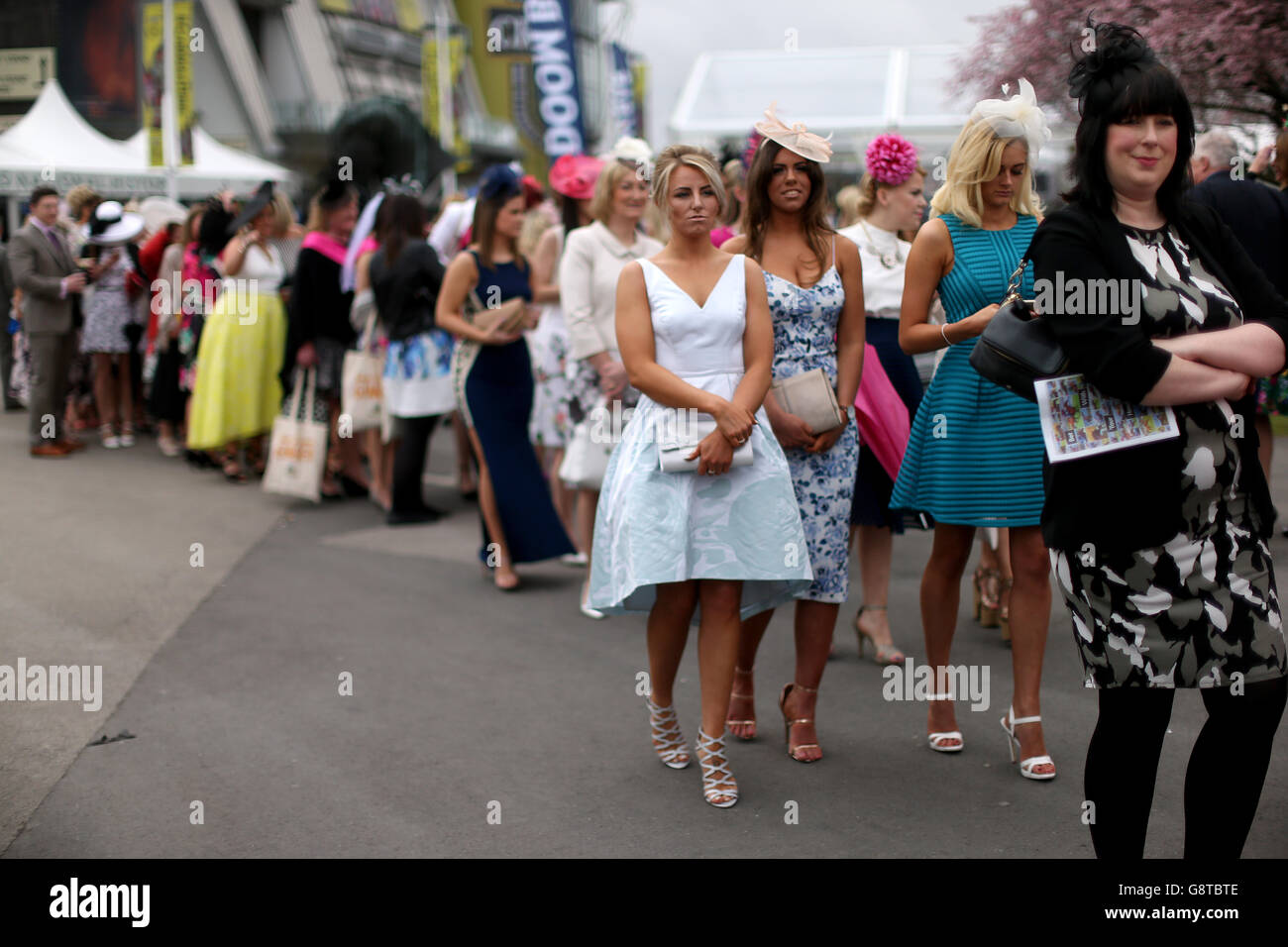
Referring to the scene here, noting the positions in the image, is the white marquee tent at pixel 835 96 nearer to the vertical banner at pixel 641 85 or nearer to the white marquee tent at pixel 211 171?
the white marquee tent at pixel 211 171

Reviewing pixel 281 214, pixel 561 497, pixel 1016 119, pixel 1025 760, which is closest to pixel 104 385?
pixel 281 214

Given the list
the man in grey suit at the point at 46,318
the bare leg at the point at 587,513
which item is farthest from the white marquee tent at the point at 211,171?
the bare leg at the point at 587,513

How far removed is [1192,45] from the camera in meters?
8.01

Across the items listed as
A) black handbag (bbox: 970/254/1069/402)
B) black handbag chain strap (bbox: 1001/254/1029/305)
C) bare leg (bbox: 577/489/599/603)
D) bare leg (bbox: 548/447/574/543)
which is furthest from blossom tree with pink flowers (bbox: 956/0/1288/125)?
black handbag (bbox: 970/254/1069/402)

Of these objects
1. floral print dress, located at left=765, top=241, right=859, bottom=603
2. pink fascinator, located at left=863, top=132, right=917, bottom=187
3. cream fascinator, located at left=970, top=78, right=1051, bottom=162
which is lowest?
floral print dress, located at left=765, top=241, right=859, bottom=603

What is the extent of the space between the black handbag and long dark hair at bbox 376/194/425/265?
19.6 feet

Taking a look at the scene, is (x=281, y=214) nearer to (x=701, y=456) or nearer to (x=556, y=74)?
(x=701, y=456)

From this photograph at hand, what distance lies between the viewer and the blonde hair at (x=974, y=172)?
4219 mm

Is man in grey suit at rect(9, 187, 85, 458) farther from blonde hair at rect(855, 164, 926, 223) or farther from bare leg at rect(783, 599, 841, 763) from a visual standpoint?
bare leg at rect(783, 599, 841, 763)

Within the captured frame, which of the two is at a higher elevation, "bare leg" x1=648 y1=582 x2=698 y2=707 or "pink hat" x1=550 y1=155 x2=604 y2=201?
"pink hat" x1=550 y1=155 x2=604 y2=201

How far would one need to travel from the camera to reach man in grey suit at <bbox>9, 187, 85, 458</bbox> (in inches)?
417

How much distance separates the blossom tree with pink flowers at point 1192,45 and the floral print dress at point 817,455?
119 inches

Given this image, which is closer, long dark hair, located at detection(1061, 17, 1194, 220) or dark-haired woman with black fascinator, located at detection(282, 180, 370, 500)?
long dark hair, located at detection(1061, 17, 1194, 220)
